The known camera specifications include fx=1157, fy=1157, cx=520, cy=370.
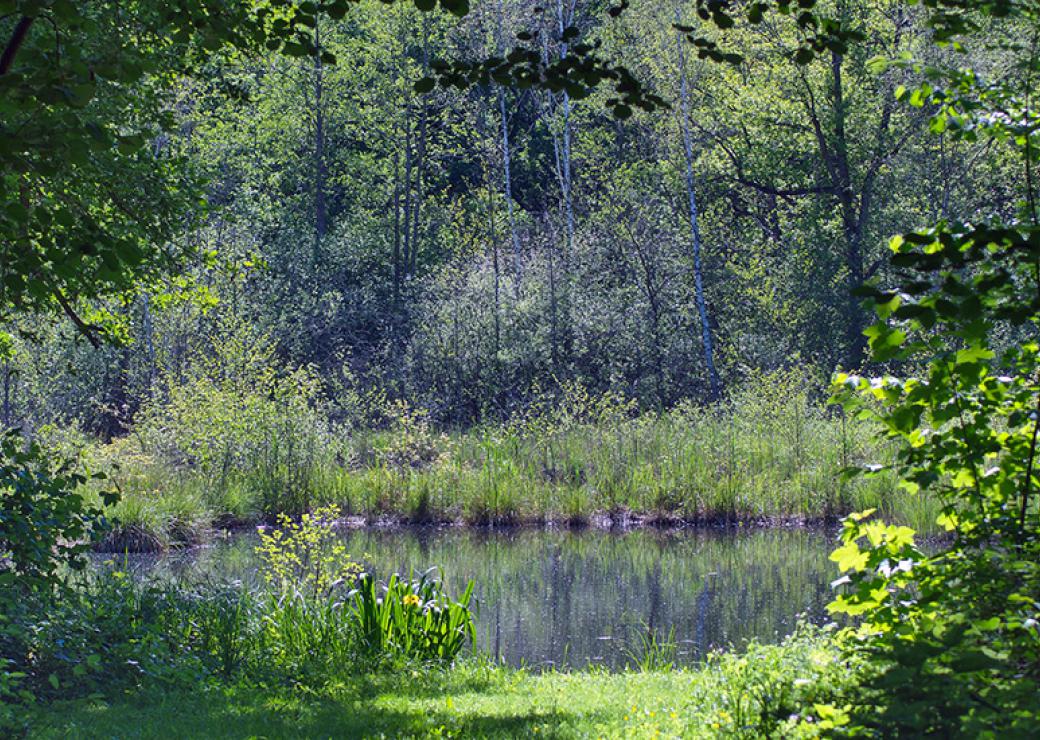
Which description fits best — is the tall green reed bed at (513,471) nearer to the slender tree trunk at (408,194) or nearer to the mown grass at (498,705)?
the mown grass at (498,705)

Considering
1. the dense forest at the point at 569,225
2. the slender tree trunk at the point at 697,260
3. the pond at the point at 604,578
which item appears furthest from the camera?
the dense forest at the point at 569,225

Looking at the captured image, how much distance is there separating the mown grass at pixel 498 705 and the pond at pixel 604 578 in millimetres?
1947

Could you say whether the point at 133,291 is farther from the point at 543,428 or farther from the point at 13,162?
the point at 543,428

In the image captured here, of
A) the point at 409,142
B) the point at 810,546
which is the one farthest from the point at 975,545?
the point at 409,142

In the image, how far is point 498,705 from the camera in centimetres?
648

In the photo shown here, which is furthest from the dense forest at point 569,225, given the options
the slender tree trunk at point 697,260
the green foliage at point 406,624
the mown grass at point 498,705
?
the mown grass at point 498,705

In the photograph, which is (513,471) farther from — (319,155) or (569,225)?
(319,155)

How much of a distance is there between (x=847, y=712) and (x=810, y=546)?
11299 mm

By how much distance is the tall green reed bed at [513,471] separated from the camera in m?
16.6

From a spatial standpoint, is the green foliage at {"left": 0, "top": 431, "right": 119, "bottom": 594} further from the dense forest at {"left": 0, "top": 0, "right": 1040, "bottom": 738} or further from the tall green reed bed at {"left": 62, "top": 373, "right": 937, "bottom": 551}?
the tall green reed bed at {"left": 62, "top": 373, "right": 937, "bottom": 551}

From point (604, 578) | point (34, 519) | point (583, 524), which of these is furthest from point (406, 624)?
point (583, 524)

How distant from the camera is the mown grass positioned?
4648 mm

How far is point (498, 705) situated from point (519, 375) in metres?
17.9

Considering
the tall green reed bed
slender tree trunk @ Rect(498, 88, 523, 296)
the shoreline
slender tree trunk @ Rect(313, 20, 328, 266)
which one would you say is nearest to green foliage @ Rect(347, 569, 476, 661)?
the shoreline
